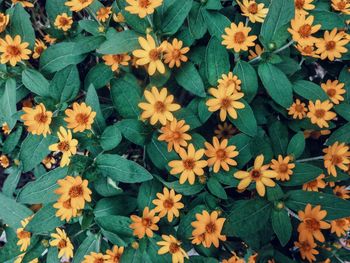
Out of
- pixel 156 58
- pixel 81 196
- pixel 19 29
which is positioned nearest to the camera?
pixel 81 196

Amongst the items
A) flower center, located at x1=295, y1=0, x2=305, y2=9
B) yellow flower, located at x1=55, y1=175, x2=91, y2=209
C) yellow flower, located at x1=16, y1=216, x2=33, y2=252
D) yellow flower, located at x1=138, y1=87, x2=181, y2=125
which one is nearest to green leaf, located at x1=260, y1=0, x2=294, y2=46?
flower center, located at x1=295, y1=0, x2=305, y2=9

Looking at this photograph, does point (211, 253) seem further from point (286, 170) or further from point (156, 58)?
point (156, 58)

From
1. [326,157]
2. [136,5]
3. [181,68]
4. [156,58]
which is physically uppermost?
[136,5]

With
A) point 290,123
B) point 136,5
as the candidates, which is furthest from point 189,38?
point 290,123

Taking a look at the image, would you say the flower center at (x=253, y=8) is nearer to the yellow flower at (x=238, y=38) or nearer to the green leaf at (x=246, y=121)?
the yellow flower at (x=238, y=38)

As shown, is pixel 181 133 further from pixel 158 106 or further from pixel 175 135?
pixel 158 106

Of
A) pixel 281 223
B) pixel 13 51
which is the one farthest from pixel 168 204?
pixel 13 51
